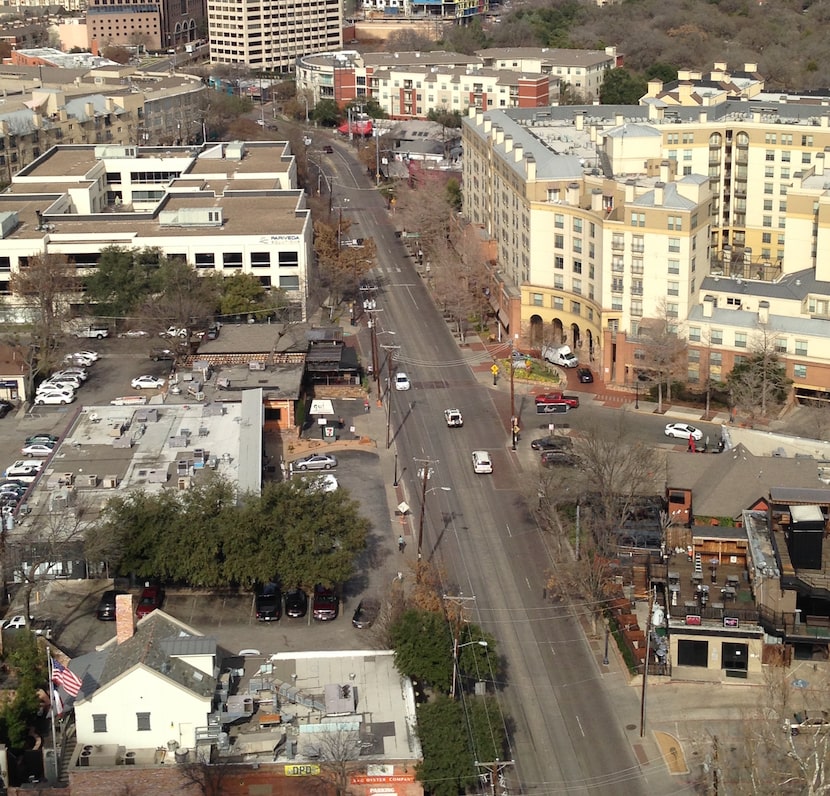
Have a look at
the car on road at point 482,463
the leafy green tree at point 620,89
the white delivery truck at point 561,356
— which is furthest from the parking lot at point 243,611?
the leafy green tree at point 620,89

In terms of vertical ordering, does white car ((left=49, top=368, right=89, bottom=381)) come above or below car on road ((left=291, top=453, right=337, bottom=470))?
above

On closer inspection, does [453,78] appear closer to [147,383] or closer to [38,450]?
[147,383]

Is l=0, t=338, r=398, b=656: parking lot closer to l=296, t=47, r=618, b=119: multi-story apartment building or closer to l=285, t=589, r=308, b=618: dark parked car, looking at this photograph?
l=285, t=589, r=308, b=618: dark parked car

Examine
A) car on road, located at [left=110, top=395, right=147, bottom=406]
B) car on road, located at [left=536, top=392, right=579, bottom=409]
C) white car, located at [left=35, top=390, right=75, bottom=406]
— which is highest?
car on road, located at [left=110, top=395, right=147, bottom=406]

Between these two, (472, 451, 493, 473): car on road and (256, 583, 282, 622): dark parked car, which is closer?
(256, 583, 282, 622): dark parked car

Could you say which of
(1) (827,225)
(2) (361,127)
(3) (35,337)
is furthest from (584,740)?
(2) (361,127)

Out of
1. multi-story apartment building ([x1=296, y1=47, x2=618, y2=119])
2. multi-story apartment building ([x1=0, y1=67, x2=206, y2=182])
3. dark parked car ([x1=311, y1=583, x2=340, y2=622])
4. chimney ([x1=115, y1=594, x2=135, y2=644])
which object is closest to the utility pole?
dark parked car ([x1=311, y1=583, x2=340, y2=622])

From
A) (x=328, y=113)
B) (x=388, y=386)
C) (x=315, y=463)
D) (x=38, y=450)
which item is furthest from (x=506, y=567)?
(x=328, y=113)
